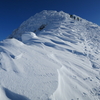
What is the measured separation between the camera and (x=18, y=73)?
5.19 feet

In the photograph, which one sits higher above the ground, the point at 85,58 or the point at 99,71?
the point at 85,58

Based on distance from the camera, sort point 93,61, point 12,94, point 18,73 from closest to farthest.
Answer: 1. point 12,94
2. point 18,73
3. point 93,61

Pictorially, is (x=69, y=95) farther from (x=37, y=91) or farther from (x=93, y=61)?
(x=93, y=61)

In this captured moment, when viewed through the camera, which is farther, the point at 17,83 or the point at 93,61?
the point at 93,61

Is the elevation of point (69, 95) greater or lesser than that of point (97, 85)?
lesser

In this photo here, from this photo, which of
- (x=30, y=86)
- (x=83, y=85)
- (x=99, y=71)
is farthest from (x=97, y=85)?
(x=30, y=86)

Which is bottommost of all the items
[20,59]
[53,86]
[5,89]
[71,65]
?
[5,89]

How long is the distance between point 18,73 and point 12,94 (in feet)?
1.42

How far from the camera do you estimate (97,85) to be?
1.79 meters

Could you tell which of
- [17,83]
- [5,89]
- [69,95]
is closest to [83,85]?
[69,95]

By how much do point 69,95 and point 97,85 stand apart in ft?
2.78

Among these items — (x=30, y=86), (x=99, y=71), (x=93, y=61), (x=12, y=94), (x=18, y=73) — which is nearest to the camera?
(x=12, y=94)

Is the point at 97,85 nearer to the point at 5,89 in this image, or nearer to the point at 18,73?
the point at 18,73

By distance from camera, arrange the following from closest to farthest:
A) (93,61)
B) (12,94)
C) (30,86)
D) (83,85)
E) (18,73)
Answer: (12,94) → (30,86) → (18,73) → (83,85) → (93,61)
